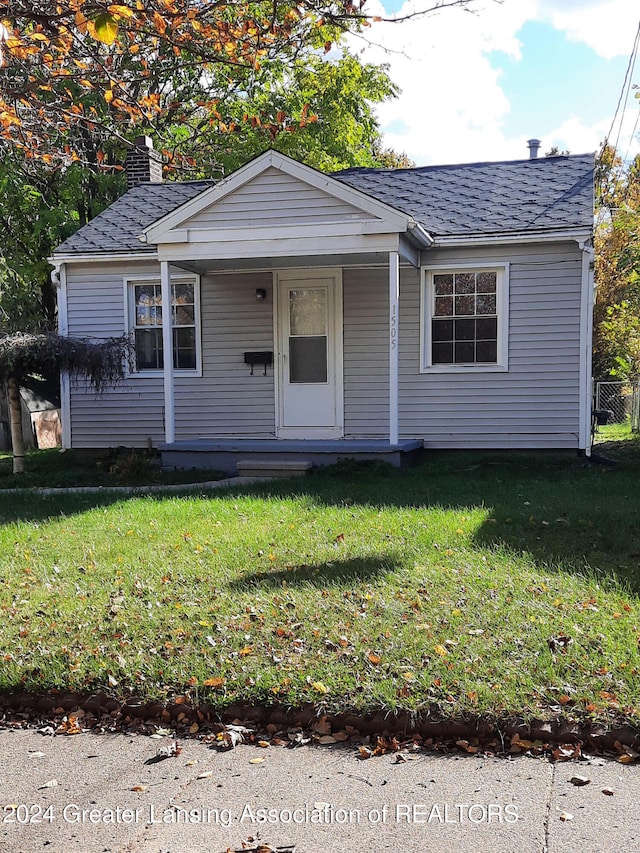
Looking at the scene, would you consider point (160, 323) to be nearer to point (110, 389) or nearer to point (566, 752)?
point (110, 389)

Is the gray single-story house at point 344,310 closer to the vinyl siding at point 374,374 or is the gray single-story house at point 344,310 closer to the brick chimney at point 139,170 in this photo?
the vinyl siding at point 374,374

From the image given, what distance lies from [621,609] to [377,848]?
253 centimetres

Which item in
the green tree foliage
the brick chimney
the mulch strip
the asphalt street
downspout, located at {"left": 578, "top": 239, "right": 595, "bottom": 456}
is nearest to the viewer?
the asphalt street

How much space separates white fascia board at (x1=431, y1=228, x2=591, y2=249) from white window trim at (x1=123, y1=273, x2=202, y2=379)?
12.7ft

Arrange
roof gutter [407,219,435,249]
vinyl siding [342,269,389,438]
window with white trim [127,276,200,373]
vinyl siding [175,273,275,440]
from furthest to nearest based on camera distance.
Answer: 1. window with white trim [127,276,200,373]
2. vinyl siding [175,273,275,440]
3. vinyl siding [342,269,389,438]
4. roof gutter [407,219,435,249]

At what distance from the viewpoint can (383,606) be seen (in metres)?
5.05

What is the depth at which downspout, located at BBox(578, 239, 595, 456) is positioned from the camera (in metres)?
11.4

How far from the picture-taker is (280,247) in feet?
36.9

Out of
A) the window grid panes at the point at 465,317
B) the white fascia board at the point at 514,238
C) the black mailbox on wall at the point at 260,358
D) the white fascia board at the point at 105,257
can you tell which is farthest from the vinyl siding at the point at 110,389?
the white fascia board at the point at 514,238

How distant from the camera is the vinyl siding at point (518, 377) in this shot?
1161cm

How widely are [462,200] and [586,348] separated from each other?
308 cm

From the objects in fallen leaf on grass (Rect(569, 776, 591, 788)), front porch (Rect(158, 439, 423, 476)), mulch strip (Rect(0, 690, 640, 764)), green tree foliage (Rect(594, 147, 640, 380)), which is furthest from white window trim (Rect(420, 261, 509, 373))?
green tree foliage (Rect(594, 147, 640, 380))

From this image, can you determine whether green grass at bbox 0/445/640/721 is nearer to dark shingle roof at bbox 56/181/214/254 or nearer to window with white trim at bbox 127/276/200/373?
window with white trim at bbox 127/276/200/373

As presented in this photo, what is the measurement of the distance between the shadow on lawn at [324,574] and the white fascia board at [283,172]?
5.85m
